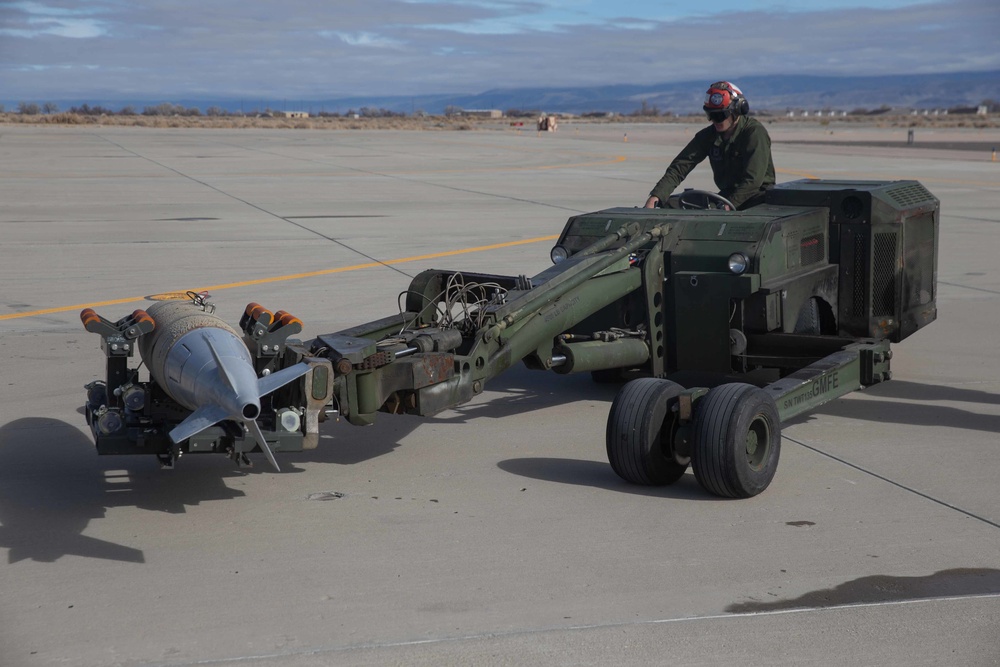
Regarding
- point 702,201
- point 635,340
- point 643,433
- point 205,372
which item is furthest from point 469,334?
point 702,201

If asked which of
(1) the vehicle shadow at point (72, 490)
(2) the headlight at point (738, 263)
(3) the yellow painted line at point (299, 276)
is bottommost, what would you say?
(1) the vehicle shadow at point (72, 490)

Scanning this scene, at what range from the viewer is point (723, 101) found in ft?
30.3

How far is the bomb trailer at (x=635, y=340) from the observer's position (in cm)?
575

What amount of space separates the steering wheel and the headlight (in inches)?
47.5

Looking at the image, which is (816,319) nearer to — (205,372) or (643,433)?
(643,433)

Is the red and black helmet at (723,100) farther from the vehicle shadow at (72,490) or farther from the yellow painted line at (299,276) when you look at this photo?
the yellow painted line at (299,276)

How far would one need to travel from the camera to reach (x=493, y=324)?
6797 millimetres

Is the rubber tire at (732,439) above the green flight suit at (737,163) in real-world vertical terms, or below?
below

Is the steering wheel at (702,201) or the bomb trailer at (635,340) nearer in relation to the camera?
the bomb trailer at (635,340)

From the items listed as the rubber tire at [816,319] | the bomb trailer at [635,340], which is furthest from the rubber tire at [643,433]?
the rubber tire at [816,319]

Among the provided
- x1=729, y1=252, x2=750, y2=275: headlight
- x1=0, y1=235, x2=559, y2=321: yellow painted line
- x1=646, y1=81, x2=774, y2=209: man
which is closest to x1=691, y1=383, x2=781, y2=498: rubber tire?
x1=729, y1=252, x2=750, y2=275: headlight

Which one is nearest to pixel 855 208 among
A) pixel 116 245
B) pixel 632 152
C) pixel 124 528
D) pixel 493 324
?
pixel 493 324

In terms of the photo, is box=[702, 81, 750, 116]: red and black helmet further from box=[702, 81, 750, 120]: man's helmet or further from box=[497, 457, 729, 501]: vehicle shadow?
box=[497, 457, 729, 501]: vehicle shadow

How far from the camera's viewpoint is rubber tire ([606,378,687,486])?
20.3ft
